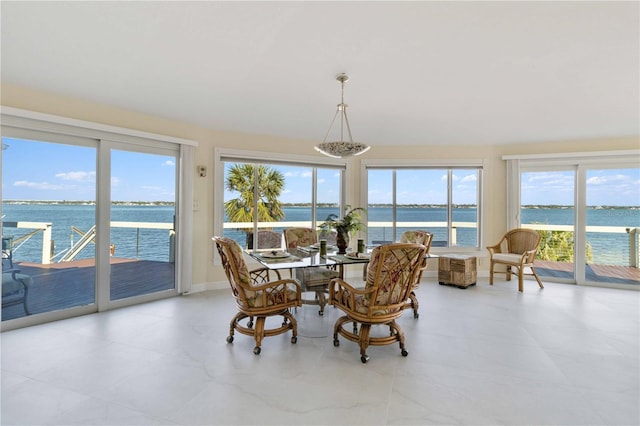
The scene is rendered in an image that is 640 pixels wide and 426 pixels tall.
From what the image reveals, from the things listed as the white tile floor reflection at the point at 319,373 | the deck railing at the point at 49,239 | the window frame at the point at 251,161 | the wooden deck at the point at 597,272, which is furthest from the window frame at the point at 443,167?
the deck railing at the point at 49,239

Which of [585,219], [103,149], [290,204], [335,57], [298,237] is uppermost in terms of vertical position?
[335,57]

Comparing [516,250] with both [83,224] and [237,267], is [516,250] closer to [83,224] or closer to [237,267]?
[237,267]

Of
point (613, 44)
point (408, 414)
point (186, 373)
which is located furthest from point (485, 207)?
point (186, 373)

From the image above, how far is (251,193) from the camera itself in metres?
5.07

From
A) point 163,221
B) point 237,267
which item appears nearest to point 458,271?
point 237,267

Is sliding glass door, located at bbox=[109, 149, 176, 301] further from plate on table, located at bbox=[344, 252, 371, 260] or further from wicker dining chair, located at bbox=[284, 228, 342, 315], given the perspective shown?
plate on table, located at bbox=[344, 252, 371, 260]

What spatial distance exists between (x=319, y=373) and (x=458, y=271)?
3430mm

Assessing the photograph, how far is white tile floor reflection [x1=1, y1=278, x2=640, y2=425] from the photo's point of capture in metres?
1.90

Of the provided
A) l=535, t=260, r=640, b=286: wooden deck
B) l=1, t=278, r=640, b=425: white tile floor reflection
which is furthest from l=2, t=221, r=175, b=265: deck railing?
l=535, t=260, r=640, b=286: wooden deck

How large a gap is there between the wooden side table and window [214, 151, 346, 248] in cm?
205

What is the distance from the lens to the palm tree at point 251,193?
4941mm

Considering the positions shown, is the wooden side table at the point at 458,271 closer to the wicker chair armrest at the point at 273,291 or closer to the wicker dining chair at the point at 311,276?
the wicker dining chair at the point at 311,276

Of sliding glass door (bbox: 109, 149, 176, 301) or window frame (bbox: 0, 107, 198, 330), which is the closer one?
window frame (bbox: 0, 107, 198, 330)

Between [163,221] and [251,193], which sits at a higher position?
[251,193]
